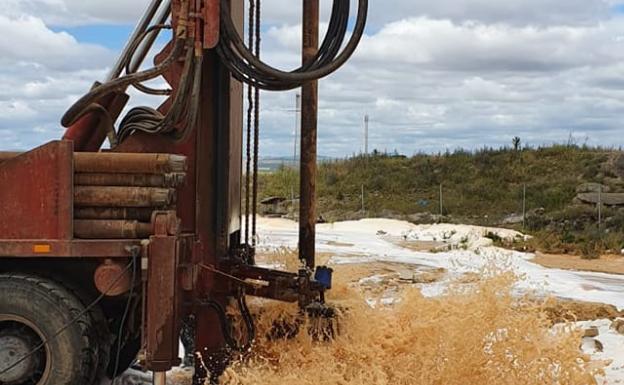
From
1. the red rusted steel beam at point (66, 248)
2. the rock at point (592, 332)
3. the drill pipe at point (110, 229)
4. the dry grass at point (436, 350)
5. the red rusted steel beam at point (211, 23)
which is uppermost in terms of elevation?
the red rusted steel beam at point (211, 23)

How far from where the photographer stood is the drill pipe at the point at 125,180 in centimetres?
497

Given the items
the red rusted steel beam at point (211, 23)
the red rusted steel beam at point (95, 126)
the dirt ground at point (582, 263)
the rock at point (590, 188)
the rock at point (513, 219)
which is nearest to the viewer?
the red rusted steel beam at point (211, 23)

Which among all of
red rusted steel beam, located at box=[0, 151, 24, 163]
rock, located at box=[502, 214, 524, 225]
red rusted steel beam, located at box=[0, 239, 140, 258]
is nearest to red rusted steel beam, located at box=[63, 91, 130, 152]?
red rusted steel beam, located at box=[0, 151, 24, 163]

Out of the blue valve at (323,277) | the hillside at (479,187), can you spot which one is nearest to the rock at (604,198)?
the hillside at (479,187)

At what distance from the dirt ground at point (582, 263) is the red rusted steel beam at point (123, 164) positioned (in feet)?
36.9

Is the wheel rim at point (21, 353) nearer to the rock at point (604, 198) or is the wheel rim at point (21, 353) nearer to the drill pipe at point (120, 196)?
the drill pipe at point (120, 196)

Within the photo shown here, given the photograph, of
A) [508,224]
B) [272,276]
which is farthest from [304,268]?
[508,224]

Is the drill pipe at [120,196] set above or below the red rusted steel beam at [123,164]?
below

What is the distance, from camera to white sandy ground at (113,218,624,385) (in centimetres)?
773

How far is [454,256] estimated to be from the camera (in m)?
15.4

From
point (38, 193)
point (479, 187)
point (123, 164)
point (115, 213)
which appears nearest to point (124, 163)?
point (123, 164)

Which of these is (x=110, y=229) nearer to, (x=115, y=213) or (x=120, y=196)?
(x=115, y=213)

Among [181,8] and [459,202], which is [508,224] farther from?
[181,8]

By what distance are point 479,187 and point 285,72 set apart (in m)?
27.6
